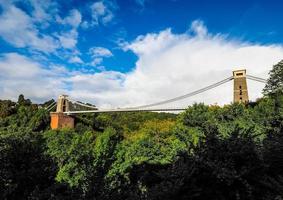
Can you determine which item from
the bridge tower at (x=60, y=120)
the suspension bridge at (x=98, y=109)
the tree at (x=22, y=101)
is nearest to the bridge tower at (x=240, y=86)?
the suspension bridge at (x=98, y=109)

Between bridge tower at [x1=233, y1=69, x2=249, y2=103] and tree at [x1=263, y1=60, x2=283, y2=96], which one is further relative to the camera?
bridge tower at [x1=233, y1=69, x2=249, y2=103]

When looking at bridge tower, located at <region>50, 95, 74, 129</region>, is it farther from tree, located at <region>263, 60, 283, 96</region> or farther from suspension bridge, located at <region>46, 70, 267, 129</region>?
tree, located at <region>263, 60, 283, 96</region>

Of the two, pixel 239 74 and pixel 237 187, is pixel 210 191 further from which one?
pixel 239 74

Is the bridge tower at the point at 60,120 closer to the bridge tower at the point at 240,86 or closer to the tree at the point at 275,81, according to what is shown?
the bridge tower at the point at 240,86

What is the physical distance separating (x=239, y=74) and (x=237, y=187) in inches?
1386

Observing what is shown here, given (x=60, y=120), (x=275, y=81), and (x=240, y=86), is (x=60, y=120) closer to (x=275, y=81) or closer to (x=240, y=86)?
(x=240, y=86)

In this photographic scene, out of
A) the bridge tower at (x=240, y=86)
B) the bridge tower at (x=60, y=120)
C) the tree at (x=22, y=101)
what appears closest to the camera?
the bridge tower at (x=240, y=86)

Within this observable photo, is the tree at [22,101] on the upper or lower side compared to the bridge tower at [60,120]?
upper

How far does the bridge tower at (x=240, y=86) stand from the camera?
36.3 m

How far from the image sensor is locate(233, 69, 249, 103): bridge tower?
36.3 metres

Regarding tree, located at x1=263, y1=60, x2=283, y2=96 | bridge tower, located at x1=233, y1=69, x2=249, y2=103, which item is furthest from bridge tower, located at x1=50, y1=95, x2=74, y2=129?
tree, located at x1=263, y1=60, x2=283, y2=96

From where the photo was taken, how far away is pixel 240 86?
37250mm

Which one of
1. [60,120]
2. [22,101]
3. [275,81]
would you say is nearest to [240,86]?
[275,81]

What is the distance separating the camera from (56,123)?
146 ft
